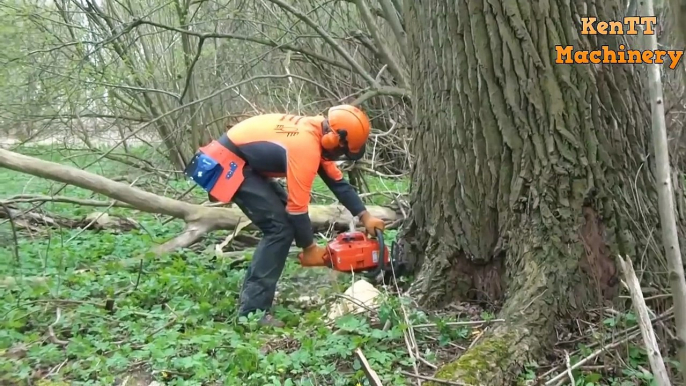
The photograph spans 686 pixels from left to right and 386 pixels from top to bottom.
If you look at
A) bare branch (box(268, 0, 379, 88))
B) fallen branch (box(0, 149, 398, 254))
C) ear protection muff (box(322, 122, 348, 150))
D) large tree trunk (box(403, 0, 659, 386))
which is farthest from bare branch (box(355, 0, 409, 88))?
large tree trunk (box(403, 0, 659, 386))

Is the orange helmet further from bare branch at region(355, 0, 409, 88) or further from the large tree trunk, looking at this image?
bare branch at region(355, 0, 409, 88)

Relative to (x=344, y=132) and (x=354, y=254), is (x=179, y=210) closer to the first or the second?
(x=354, y=254)

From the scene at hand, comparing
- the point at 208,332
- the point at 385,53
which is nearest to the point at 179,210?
the point at 208,332

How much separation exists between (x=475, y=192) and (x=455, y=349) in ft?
2.87

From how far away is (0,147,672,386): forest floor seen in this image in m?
3.04

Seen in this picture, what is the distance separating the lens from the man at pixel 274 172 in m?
4.08

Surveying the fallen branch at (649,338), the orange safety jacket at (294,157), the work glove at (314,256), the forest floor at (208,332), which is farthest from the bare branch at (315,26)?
the fallen branch at (649,338)

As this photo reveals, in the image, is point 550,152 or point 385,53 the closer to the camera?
point 550,152

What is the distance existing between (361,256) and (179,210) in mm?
2159

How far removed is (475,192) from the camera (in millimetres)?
3580

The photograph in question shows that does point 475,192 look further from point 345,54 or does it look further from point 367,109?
point 367,109

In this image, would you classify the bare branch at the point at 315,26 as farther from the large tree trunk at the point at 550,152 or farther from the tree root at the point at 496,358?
the tree root at the point at 496,358

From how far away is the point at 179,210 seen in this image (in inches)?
228

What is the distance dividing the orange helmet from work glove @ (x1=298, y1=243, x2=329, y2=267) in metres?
0.68
